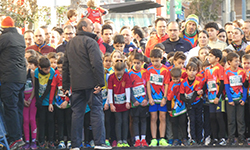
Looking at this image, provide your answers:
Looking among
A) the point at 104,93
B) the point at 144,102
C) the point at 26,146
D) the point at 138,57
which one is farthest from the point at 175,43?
the point at 26,146

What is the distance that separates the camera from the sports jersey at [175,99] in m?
9.54

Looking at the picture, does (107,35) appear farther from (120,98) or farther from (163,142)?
(163,142)

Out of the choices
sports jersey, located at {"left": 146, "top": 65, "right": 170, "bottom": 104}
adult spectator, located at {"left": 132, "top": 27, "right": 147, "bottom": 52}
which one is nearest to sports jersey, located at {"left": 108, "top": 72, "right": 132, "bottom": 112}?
sports jersey, located at {"left": 146, "top": 65, "right": 170, "bottom": 104}

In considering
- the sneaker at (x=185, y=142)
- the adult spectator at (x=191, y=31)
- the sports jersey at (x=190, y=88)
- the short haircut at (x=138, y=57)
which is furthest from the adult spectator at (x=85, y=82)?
the adult spectator at (x=191, y=31)

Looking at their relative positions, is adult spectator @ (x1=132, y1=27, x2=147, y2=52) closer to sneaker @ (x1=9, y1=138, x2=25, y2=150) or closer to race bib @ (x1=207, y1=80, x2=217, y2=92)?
race bib @ (x1=207, y1=80, x2=217, y2=92)

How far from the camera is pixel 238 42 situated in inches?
433

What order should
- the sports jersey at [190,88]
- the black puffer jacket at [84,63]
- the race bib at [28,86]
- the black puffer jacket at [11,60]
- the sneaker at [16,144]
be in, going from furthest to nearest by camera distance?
the race bib at [28,86] → the sports jersey at [190,88] → the black puffer jacket at [11,60] → the sneaker at [16,144] → the black puffer jacket at [84,63]

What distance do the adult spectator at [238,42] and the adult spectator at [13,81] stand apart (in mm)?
4546

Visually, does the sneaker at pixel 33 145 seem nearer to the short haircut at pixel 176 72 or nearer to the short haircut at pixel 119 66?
the short haircut at pixel 119 66

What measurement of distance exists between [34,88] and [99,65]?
6.19 ft

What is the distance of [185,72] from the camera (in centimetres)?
973

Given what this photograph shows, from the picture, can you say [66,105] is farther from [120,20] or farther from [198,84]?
[120,20]

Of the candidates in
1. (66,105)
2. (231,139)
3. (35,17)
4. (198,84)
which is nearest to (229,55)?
(198,84)

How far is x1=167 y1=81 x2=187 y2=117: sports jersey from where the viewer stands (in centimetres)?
954
